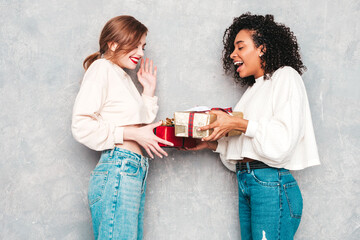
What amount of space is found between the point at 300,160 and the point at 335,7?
3.43 ft

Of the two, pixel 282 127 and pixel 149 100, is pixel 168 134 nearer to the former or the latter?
pixel 149 100

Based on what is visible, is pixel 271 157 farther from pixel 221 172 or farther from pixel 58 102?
pixel 58 102

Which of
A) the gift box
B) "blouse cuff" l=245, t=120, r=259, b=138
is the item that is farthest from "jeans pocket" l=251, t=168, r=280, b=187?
the gift box

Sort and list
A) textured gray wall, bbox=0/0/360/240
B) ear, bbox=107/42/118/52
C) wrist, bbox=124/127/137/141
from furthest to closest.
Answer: textured gray wall, bbox=0/0/360/240
ear, bbox=107/42/118/52
wrist, bbox=124/127/137/141

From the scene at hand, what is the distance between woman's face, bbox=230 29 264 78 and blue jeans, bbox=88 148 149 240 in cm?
68

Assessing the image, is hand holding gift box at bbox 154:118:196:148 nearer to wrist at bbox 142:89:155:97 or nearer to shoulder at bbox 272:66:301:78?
wrist at bbox 142:89:155:97

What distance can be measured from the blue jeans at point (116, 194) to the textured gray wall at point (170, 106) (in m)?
0.48

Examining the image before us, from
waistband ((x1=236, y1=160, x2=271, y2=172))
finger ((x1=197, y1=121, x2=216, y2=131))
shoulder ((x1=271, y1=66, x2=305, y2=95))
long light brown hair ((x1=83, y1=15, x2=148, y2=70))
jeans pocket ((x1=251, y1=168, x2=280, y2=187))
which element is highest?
long light brown hair ((x1=83, y1=15, x2=148, y2=70))

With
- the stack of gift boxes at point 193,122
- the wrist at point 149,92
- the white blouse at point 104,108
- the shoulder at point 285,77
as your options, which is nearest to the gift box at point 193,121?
the stack of gift boxes at point 193,122

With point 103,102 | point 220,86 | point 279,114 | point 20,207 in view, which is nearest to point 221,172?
point 220,86

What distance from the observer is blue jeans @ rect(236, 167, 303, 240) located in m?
1.38

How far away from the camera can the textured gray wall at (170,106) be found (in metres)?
1.87

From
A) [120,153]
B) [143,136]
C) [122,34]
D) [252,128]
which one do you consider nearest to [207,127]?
[252,128]

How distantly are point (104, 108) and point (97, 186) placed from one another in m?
0.34
